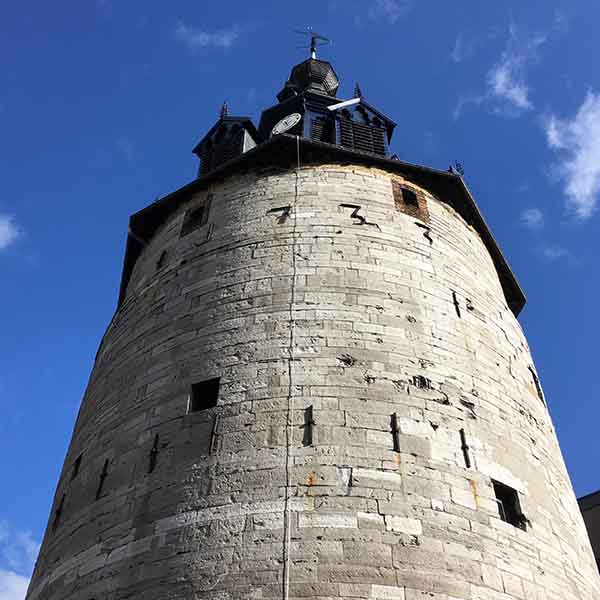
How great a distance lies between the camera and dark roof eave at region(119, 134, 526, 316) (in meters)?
12.1

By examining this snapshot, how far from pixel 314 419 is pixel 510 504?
8.05 feet

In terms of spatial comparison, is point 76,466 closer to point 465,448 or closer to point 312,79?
point 465,448

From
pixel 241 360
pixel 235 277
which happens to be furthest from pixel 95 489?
pixel 235 277

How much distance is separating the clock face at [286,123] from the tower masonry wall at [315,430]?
4053 millimetres

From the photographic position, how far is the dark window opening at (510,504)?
26.5 feet

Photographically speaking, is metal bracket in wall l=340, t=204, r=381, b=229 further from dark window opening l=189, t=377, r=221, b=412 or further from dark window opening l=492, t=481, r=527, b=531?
dark window opening l=492, t=481, r=527, b=531

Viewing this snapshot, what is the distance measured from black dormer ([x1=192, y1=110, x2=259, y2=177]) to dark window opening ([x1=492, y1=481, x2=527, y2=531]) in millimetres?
9010

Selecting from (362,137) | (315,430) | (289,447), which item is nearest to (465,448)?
(315,430)

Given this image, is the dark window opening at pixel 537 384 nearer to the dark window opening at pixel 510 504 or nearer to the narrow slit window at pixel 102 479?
the dark window opening at pixel 510 504

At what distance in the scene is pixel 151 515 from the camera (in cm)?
758

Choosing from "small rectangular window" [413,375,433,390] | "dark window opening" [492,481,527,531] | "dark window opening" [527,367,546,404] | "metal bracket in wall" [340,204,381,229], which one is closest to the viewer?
"dark window opening" [492,481,527,531]

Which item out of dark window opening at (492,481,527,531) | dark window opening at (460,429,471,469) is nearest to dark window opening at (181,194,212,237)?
dark window opening at (460,429,471,469)

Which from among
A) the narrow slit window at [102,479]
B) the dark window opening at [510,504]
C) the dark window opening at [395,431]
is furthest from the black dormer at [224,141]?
the dark window opening at [510,504]

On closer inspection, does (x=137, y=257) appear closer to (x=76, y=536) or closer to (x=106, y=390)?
(x=106, y=390)
